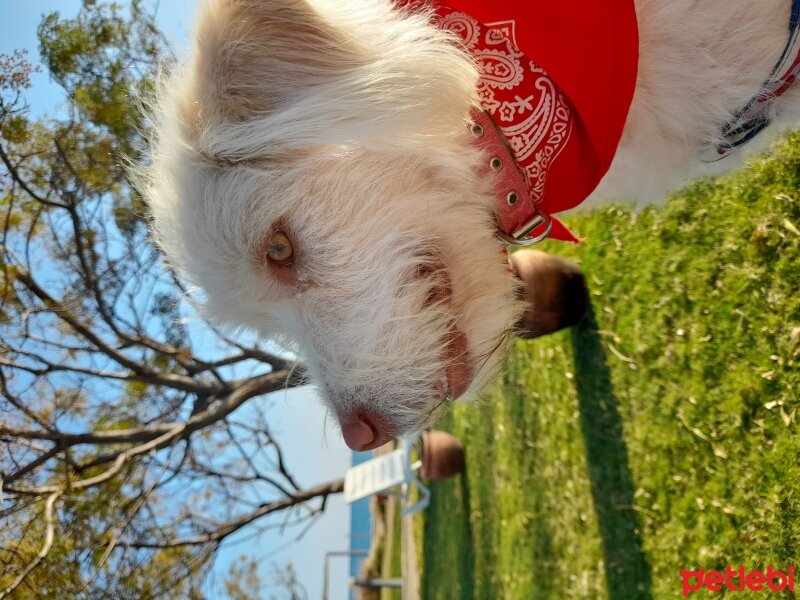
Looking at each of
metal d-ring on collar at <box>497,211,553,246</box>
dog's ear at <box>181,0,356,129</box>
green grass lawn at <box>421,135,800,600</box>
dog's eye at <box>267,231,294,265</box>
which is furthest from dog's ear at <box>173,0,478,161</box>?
green grass lawn at <box>421,135,800,600</box>

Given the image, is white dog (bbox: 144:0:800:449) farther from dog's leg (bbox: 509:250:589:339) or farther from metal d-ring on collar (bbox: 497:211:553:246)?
dog's leg (bbox: 509:250:589:339)

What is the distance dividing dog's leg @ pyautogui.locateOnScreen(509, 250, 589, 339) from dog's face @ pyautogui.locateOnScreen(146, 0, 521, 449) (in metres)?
1.60

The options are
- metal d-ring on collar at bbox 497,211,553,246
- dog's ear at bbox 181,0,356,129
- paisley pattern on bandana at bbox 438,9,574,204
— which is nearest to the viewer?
dog's ear at bbox 181,0,356,129

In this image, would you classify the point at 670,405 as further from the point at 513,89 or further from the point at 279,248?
the point at 279,248

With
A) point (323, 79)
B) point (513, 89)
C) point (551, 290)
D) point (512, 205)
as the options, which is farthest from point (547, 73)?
point (551, 290)

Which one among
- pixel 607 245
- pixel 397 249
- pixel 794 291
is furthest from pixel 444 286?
pixel 607 245

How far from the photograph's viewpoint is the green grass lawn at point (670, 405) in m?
1.84

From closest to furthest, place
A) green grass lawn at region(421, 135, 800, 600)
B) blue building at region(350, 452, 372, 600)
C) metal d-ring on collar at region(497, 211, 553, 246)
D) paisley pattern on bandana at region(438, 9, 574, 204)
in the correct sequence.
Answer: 1. paisley pattern on bandana at region(438, 9, 574, 204)
2. metal d-ring on collar at region(497, 211, 553, 246)
3. green grass lawn at region(421, 135, 800, 600)
4. blue building at region(350, 452, 372, 600)


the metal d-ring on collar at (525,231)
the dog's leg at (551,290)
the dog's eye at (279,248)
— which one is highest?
the dog's leg at (551,290)

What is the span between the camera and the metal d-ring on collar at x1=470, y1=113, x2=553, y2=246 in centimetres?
122

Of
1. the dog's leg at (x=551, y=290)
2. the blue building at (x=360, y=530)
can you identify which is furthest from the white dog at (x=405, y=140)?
the blue building at (x=360, y=530)

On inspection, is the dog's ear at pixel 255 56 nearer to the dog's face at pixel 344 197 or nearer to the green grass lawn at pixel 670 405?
the dog's face at pixel 344 197

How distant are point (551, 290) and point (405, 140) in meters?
2.04

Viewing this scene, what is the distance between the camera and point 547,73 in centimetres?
120
